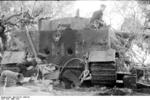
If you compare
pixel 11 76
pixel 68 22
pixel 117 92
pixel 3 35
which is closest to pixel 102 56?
pixel 117 92

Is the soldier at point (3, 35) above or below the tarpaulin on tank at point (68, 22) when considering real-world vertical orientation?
below

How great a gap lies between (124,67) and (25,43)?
155cm

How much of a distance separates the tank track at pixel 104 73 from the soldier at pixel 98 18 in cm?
65

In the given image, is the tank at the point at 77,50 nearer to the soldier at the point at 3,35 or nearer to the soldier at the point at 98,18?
the soldier at the point at 98,18

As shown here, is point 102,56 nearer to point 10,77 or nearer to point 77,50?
point 77,50

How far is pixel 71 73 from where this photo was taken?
3.77m

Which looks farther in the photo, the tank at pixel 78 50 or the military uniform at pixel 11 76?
the military uniform at pixel 11 76

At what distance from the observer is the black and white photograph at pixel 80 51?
355cm

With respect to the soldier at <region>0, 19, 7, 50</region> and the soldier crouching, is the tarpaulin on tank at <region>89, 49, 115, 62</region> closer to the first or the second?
the soldier crouching

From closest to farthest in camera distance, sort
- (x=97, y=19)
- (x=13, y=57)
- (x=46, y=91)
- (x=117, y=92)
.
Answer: (x=117, y=92), (x=46, y=91), (x=13, y=57), (x=97, y=19)

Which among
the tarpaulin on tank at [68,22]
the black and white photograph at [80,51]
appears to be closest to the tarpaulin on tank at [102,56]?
the black and white photograph at [80,51]

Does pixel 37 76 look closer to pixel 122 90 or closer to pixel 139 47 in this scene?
pixel 122 90

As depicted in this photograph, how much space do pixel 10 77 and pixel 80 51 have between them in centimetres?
106

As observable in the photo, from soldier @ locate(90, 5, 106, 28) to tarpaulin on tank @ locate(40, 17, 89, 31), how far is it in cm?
12
